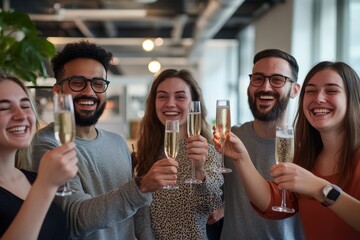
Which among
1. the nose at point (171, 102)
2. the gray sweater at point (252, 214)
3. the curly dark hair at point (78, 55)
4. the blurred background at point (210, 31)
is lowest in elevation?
the gray sweater at point (252, 214)

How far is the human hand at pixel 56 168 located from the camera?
→ 1.30m

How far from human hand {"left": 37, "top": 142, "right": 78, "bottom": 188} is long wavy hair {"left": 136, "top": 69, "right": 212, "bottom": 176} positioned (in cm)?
105

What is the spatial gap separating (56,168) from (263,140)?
1.29 metres

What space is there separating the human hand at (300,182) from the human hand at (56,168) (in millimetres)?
767

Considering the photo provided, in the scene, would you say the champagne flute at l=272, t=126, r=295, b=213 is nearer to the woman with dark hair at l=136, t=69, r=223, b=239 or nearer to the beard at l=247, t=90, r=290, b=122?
the woman with dark hair at l=136, t=69, r=223, b=239

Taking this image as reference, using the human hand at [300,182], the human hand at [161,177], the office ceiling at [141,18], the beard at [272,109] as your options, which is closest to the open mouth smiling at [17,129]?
the human hand at [161,177]

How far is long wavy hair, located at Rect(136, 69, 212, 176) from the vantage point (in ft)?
7.88

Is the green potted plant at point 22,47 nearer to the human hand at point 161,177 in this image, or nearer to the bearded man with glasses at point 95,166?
the bearded man with glasses at point 95,166

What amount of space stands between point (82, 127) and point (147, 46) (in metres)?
6.53

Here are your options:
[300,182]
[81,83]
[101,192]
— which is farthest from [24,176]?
[300,182]

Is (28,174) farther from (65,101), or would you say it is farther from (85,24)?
(85,24)

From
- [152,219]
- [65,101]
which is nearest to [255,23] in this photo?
[152,219]

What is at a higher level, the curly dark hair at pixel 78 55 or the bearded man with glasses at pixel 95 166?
the curly dark hair at pixel 78 55

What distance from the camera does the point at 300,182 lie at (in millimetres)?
1579
